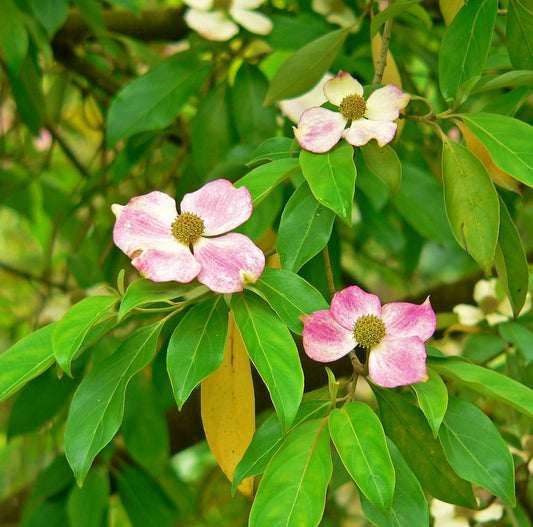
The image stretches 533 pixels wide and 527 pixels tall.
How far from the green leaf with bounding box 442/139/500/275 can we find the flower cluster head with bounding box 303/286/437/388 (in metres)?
0.06

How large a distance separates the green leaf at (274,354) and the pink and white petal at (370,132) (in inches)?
5.8

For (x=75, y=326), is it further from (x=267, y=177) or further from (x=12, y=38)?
(x=12, y=38)

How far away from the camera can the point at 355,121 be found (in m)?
0.60

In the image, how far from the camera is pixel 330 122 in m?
0.61

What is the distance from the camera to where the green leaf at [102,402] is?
20.7 inches

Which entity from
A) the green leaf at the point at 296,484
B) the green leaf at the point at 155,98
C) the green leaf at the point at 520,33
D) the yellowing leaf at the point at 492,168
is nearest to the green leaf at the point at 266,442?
the green leaf at the point at 296,484

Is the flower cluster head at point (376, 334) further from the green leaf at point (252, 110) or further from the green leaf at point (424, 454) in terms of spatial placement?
the green leaf at point (252, 110)

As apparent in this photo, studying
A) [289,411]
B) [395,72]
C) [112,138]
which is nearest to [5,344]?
[112,138]

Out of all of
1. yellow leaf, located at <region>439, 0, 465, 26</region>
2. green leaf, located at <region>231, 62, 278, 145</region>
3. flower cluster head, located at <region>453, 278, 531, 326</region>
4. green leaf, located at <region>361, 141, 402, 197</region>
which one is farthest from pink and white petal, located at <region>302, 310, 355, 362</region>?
flower cluster head, located at <region>453, 278, 531, 326</region>

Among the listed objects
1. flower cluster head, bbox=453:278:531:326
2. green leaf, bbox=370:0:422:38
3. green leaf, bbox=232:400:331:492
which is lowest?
flower cluster head, bbox=453:278:531:326

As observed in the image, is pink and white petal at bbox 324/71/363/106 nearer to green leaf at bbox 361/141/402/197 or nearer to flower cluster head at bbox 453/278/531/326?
green leaf at bbox 361/141/402/197

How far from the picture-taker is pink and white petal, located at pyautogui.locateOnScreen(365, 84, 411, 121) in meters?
0.60

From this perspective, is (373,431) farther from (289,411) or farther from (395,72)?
(395,72)

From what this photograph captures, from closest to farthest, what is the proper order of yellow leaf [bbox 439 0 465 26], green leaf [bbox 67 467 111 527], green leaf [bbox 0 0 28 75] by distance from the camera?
yellow leaf [bbox 439 0 465 26]
green leaf [bbox 0 0 28 75]
green leaf [bbox 67 467 111 527]
